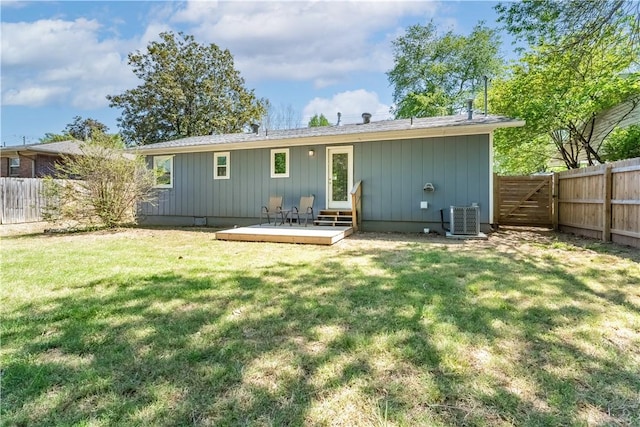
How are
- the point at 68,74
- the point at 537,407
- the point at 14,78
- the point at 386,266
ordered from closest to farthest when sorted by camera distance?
the point at 537,407 → the point at 386,266 → the point at 14,78 → the point at 68,74

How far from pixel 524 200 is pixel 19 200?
15.5 metres

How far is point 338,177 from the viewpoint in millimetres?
8859

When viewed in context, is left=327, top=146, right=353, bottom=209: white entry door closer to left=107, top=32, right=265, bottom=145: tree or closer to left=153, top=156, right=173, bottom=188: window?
left=153, top=156, right=173, bottom=188: window

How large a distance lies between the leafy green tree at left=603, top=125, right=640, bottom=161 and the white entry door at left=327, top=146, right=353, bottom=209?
698cm

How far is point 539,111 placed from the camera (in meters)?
8.82

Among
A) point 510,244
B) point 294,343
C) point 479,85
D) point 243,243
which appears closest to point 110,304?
point 294,343

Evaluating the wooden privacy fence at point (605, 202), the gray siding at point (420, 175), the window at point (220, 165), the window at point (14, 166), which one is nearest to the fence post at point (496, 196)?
the wooden privacy fence at point (605, 202)

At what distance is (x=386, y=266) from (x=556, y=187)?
682cm

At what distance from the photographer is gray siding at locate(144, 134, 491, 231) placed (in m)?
7.68

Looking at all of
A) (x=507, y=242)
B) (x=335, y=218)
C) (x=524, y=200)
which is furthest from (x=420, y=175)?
(x=524, y=200)

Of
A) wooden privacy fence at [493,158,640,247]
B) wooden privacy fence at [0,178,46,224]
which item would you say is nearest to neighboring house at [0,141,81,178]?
wooden privacy fence at [0,178,46,224]

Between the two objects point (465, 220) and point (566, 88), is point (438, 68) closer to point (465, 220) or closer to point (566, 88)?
point (566, 88)

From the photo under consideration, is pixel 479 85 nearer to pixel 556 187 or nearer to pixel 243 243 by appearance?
pixel 556 187

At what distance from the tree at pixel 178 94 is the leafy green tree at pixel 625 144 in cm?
2059
